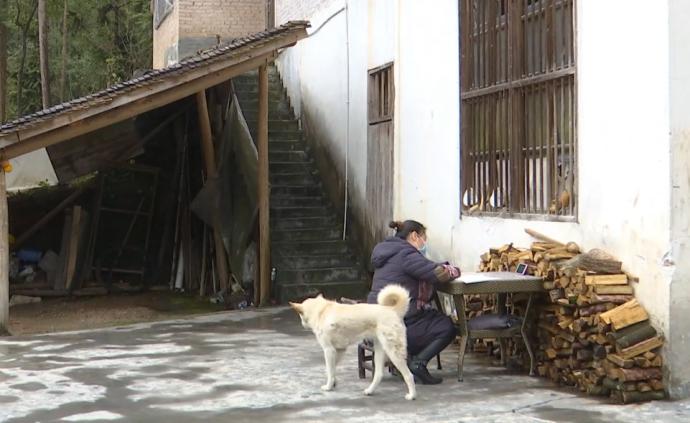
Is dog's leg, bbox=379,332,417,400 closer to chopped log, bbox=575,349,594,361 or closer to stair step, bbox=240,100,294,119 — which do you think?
chopped log, bbox=575,349,594,361

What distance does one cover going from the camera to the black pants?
24.7 feet

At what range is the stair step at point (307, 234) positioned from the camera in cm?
1479

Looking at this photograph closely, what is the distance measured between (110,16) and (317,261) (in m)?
21.5

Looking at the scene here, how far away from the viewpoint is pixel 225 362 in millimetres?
8836

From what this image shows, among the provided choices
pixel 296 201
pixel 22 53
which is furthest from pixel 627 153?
pixel 22 53

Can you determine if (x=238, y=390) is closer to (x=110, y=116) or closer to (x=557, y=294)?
(x=557, y=294)

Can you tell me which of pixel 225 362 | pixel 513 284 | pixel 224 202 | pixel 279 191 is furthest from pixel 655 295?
pixel 279 191

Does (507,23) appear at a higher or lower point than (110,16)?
lower

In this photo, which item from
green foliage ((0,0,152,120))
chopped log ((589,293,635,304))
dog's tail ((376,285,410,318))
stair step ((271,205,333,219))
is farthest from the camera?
green foliage ((0,0,152,120))

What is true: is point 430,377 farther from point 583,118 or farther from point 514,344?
point 583,118

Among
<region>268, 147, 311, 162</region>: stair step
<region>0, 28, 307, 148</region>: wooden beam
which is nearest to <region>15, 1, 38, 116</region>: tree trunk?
<region>268, 147, 311, 162</region>: stair step

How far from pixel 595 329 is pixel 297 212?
29.6 feet

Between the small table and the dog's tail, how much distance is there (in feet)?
1.90

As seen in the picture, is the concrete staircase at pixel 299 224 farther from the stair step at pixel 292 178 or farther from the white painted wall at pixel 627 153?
the white painted wall at pixel 627 153
